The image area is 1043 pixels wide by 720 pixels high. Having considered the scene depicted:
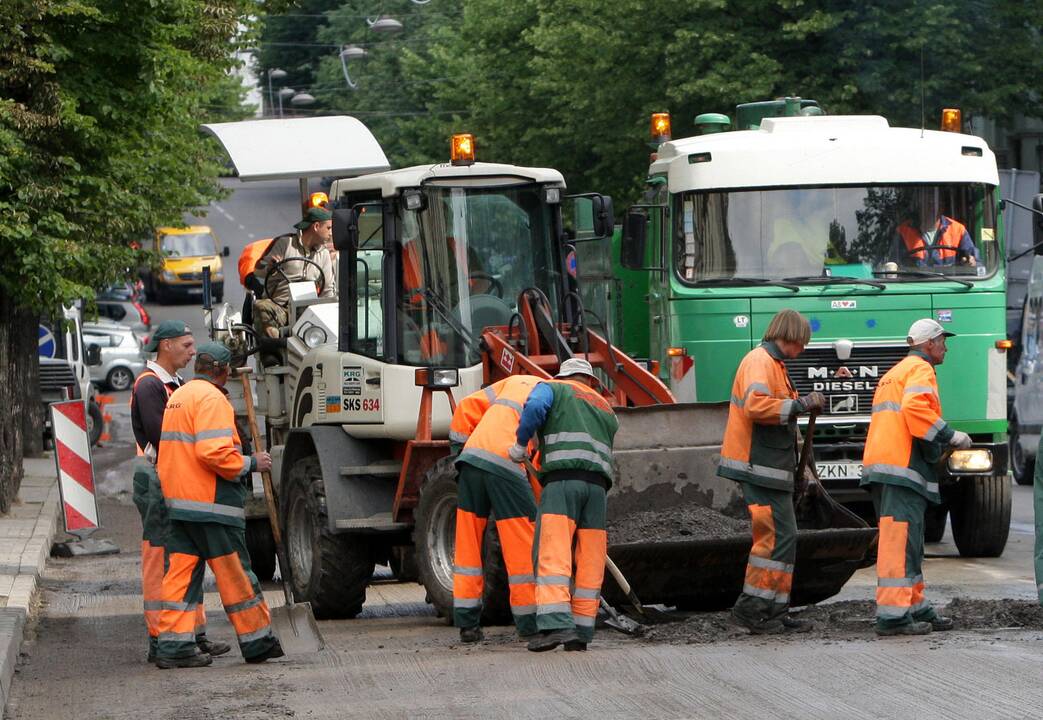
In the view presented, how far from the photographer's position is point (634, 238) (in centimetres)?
1328

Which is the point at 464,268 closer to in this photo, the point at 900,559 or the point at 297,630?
the point at 297,630

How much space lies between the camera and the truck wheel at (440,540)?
10.5 meters

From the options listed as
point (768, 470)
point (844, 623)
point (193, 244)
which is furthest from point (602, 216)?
point (193, 244)

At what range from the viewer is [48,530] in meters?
17.1

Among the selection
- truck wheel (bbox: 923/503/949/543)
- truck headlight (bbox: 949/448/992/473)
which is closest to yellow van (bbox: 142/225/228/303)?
truck wheel (bbox: 923/503/949/543)

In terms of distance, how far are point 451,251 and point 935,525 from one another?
20.2ft

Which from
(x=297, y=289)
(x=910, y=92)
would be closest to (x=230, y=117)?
(x=910, y=92)

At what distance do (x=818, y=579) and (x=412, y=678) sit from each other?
298cm

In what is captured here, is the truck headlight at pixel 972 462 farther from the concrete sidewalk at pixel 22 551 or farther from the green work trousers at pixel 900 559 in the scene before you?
the concrete sidewalk at pixel 22 551

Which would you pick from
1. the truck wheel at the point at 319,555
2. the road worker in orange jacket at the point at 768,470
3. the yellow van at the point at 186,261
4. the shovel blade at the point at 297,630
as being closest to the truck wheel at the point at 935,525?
the road worker in orange jacket at the point at 768,470

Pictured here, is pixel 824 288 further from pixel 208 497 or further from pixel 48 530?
pixel 48 530

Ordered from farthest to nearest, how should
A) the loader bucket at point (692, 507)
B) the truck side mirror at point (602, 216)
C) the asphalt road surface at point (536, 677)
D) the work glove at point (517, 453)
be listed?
1. the truck side mirror at point (602, 216)
2. the loader bucket at point (692, 507)
3. the work glove at point (517, 453)
4. the asphalt road surface at point (536, 677)

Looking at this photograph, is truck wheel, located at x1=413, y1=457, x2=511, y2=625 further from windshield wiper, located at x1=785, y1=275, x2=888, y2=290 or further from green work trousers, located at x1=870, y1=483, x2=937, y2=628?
windshield wiper, located at x1=785, y1=275, x2=888, y2=290

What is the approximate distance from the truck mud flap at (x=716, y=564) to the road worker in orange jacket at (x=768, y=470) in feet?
0.89
